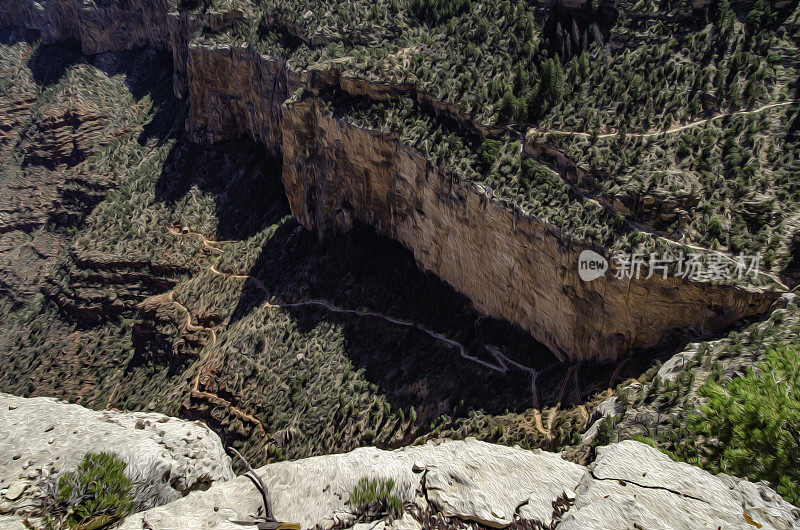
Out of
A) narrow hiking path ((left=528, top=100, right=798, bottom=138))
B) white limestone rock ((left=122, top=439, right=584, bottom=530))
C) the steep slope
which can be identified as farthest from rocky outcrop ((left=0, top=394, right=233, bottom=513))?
narrow hiking path ((left=528, top=100, right=798, bottom=138))

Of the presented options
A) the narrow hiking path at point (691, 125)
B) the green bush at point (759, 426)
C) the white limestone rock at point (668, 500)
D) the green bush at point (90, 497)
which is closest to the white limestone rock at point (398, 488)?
the green bush at point (90, 497)

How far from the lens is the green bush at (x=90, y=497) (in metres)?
14.6

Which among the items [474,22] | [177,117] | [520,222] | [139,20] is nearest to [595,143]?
[520,222]

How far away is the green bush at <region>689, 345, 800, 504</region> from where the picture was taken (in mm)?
17172

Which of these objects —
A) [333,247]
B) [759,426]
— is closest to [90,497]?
[759,426]

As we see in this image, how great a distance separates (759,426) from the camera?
60.9ft

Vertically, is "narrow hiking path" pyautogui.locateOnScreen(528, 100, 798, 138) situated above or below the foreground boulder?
above

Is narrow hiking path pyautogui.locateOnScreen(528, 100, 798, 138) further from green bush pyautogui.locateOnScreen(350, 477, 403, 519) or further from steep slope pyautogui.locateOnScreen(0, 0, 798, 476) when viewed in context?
green bush pyautogui.locateOnScreen(350, 477, 403, 519)

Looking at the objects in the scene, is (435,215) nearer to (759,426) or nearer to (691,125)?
(691,125)

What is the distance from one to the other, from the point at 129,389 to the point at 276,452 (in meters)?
22.0

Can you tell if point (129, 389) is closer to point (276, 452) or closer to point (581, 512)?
point (276, 452)

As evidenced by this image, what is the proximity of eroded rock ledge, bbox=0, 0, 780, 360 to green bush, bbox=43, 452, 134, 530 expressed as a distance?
24332mm

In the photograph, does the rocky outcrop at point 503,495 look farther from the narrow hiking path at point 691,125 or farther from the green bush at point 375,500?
the narrow hiking path at point 691,125

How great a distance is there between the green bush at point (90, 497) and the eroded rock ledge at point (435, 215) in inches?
958
